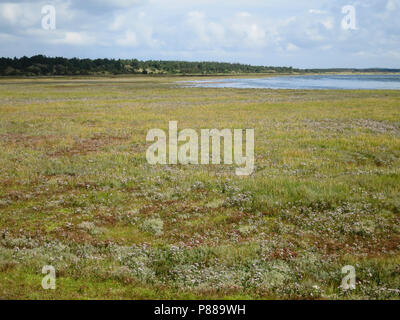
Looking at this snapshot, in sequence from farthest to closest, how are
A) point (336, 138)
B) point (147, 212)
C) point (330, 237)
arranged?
point (336, 138) → point (147, 212) → point (330, 237)

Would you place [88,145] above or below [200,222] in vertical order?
above

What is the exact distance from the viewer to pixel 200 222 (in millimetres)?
13109

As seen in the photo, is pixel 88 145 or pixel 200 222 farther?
pixel 88 145

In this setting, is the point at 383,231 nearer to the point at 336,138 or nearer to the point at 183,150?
the point at 183,150

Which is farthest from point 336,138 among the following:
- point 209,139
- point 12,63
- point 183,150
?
point 12,63

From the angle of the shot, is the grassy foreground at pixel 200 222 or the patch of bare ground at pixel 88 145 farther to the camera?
the patch of bare ground at pixel 88 145

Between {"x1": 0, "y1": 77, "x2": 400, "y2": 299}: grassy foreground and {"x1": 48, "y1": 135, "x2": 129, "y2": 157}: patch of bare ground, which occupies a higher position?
{"x1": 48, "y1": 135, "x2": 129, "y2": 157}: patch of bare ground

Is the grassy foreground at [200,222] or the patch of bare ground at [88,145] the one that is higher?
the patch of bare ground at [88,145]

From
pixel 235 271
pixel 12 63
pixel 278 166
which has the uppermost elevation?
pixel 12 63

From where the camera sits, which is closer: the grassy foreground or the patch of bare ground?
the grassy foreground

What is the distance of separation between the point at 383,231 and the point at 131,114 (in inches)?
1550

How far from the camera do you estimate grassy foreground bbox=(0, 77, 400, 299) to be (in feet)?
28.3

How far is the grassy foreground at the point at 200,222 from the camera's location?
8617 mm
